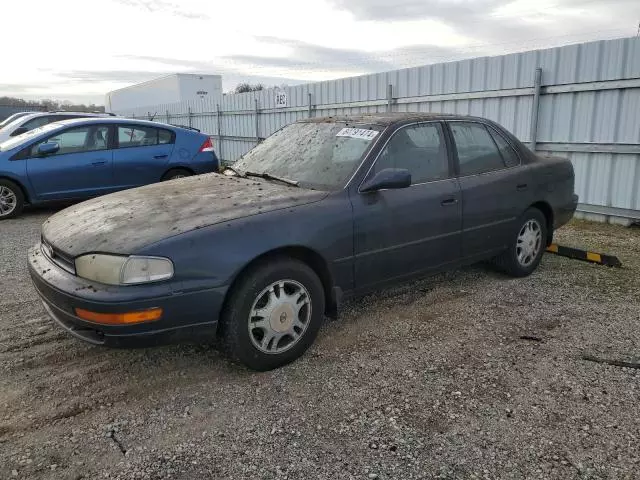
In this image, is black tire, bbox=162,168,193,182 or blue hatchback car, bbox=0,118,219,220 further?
black tire, bbox=162,168,193,182

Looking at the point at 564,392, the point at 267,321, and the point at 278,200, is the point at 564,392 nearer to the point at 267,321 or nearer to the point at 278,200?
the point at 267,321

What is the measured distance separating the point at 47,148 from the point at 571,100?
774 cm

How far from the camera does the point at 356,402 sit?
287cm

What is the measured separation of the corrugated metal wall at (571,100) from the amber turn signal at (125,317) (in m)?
6.67

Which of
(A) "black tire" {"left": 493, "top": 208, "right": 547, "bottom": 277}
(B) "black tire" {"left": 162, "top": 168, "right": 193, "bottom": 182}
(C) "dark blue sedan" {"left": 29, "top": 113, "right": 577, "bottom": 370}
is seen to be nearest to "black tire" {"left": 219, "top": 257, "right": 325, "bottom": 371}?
(C) "dark blue sedan" {"left": 29, "top": 113, "right": 577, "bottom": 370}

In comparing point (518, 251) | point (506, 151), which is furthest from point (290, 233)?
point (518, 251)

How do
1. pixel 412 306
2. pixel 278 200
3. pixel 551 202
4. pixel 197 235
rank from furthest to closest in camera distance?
pixel 551 202 → pixel 412 306 → pixel 278 200 → pixel 197 235

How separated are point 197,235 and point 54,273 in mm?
944

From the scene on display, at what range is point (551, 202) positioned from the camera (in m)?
5.02

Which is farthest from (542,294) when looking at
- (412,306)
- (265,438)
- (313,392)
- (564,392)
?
(265,438)

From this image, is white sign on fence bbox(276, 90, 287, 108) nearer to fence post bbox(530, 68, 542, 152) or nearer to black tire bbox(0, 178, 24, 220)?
fence post bbox(530, 68, 542, 152)

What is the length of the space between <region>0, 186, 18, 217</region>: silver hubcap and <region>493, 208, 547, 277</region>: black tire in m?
7.00

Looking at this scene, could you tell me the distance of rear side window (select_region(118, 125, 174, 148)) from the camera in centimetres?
833

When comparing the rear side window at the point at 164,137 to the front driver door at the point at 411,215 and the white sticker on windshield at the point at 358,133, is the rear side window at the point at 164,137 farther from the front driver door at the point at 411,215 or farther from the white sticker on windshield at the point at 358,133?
the front driver door at the point at 411,215
